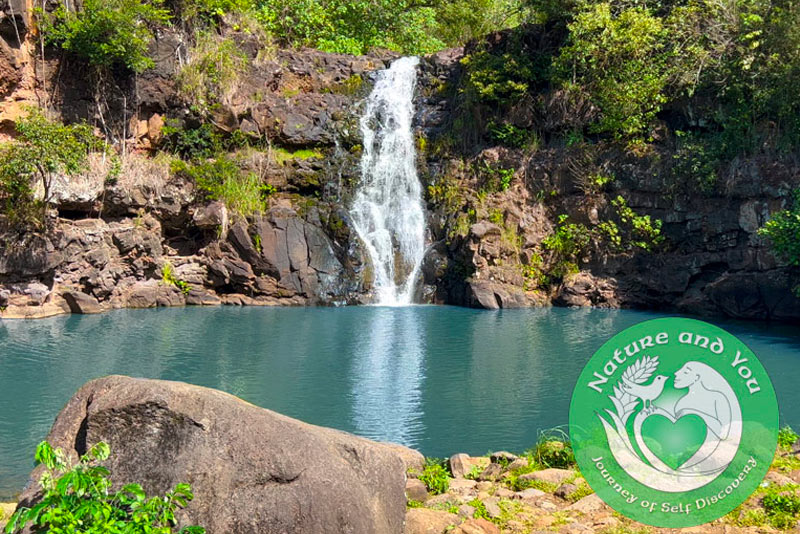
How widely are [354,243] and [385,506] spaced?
69.3ft

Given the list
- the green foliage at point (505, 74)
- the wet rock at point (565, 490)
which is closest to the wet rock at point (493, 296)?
the green foliage at point (505, 74)

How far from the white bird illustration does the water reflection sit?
11.4 feet

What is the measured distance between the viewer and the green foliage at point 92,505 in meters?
4.12

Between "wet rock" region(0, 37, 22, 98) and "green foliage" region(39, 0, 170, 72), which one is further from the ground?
"green foliage" region(39, 0, 170, 72)

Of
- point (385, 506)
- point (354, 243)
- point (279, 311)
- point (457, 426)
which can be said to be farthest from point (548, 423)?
point (354, 243)

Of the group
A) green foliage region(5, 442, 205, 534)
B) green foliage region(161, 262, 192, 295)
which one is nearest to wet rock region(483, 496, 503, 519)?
green foliage region(5, 442, 205, 534)

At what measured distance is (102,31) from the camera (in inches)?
1003

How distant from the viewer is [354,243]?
26188mm

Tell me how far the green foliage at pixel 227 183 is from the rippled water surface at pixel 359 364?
15.8 feet

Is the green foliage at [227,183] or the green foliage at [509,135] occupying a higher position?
the green foliage at [509,135]

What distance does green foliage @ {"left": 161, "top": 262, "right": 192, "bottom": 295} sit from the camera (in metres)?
25.1

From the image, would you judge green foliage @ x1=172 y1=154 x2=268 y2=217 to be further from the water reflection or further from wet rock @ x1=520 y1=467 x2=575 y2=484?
wet rock @ x1=520 y1=467 x2=575 y2=484

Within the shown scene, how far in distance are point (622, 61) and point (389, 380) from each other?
17.6 metres

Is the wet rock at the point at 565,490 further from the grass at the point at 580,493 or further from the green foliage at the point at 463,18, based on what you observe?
the green foliage at the point at 463,18
